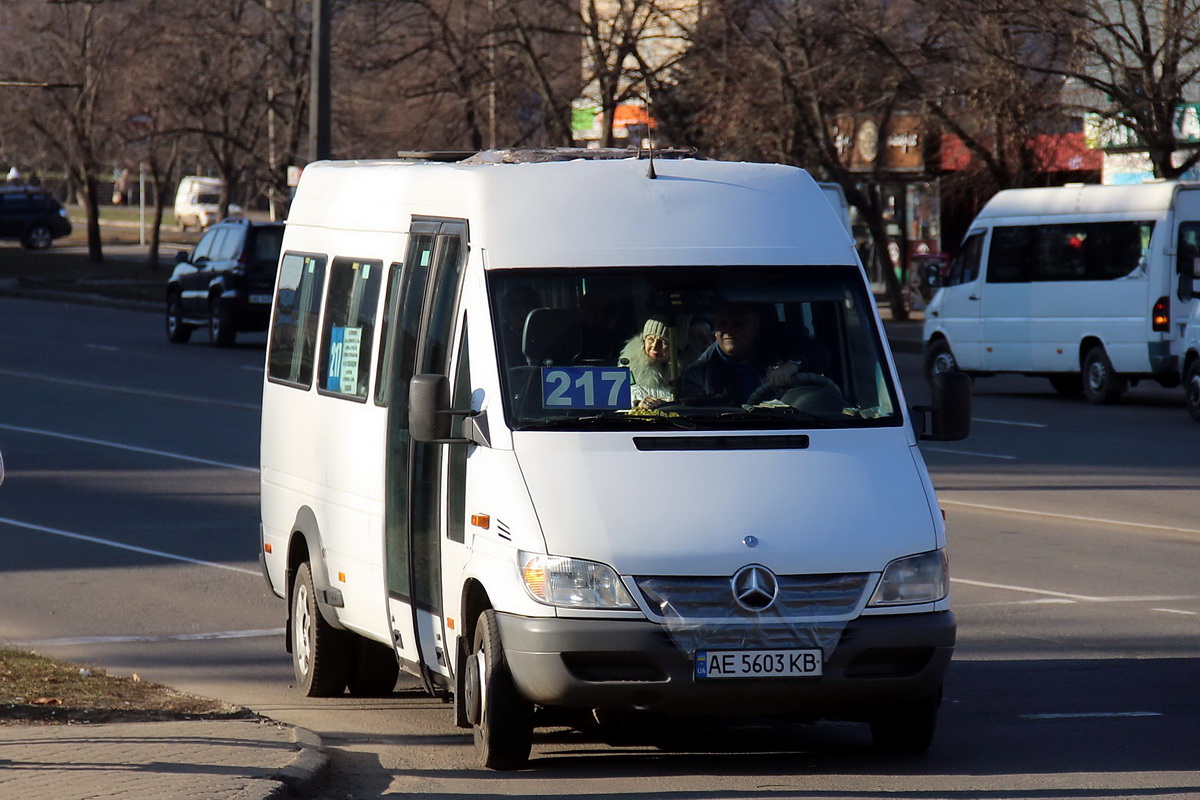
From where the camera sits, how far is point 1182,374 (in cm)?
2244

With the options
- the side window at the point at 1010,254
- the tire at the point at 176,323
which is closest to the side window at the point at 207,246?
the tire at the point at 176,323

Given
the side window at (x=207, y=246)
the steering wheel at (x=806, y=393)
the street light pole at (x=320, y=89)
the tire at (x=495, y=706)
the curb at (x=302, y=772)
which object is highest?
the street light pole at (x=320, y=89)

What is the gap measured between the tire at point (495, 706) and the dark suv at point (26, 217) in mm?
58750

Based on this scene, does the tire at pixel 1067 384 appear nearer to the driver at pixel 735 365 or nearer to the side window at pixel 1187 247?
the side window at pixel 1187 247

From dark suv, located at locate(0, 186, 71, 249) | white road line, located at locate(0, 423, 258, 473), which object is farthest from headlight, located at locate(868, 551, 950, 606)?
dark suv, located at locate(0, 186, 71, 249)

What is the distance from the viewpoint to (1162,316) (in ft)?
77.8

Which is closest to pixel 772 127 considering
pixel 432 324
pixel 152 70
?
pixel 152 70

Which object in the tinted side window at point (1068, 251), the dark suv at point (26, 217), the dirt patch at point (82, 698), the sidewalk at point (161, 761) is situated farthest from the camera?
the dark suv at point (26, 217)

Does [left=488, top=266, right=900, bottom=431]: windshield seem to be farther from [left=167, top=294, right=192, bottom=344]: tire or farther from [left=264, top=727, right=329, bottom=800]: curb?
[left=167, top=294, right=192, bottom=344]: tire

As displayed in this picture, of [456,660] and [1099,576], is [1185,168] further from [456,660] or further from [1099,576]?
[456,660]

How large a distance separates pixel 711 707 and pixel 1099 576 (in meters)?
5.77

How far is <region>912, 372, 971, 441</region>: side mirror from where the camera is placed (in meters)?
7.48

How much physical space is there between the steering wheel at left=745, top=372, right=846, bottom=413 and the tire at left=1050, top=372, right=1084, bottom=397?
19028 millimetres

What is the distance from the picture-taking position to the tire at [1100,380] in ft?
79.7
